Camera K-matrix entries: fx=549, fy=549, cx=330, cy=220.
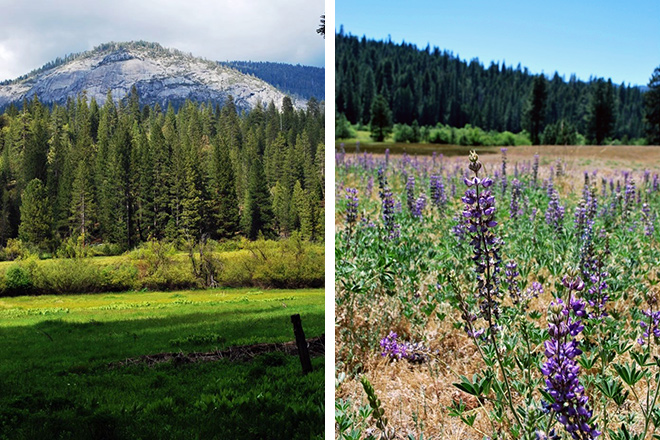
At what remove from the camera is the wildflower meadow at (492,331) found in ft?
4.75

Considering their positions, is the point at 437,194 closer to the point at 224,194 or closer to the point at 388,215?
the point at 388,215

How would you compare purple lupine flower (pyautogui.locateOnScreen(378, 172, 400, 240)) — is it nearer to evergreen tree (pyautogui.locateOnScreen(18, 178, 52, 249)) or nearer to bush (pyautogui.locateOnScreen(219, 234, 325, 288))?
bush (pyautogui.locateOnScreen(219, 234, 325, 288))

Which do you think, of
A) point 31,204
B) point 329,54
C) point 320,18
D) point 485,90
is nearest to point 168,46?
point 320,18

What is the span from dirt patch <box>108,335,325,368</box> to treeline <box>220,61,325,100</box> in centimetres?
187

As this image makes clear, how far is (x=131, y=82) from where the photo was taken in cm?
375

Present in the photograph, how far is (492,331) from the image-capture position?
1516 millimetres

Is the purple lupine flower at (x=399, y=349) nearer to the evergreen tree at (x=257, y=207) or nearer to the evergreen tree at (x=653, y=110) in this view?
the evergreen tree at (x=257, y=207)

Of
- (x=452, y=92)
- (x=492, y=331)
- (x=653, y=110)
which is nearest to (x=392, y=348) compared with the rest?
(x=492, y=331)

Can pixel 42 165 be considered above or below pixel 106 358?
above

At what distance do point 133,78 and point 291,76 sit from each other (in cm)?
119

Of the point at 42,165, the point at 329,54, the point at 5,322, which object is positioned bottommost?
the point at 5,322

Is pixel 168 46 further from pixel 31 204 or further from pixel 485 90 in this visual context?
pixel 485 90

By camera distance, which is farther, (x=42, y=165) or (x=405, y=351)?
(x=42, y=165)

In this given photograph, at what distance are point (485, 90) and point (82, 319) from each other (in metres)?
91.6
